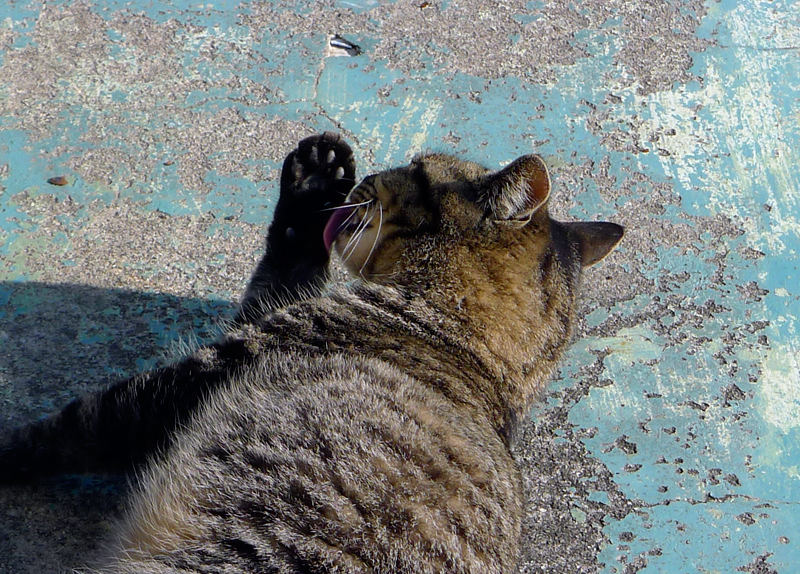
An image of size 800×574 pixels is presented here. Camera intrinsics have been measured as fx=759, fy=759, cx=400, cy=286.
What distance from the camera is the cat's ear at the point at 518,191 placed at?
1854 millimetres

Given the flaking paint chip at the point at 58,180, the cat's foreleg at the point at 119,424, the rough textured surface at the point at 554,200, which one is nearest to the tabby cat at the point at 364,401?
the cat's foreleg at the point at 119,424

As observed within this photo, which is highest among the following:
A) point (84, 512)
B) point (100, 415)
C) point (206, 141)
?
point (206, 141)

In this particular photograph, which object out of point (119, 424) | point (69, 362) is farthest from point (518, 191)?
point (69, 362)

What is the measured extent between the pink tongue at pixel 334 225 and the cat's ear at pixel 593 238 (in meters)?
0.66

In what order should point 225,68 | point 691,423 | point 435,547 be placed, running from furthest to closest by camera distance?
point 225,68
point 691,423
point 435,547

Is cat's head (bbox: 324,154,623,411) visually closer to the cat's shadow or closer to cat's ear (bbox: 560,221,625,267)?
cat's ear (bbox: 560,221,625,267)

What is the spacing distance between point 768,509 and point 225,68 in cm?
247

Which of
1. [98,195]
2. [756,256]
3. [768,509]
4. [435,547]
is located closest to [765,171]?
[756,256]

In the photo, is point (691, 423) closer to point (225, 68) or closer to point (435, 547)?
point (435, 547)

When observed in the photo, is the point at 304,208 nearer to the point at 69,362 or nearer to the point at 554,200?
the point at 69,362

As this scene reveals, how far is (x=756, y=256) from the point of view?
271cm

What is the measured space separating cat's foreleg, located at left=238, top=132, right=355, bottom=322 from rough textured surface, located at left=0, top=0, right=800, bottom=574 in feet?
0.69

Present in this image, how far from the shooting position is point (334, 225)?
7.38 ft

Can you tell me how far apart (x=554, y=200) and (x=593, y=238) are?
0.57 m
